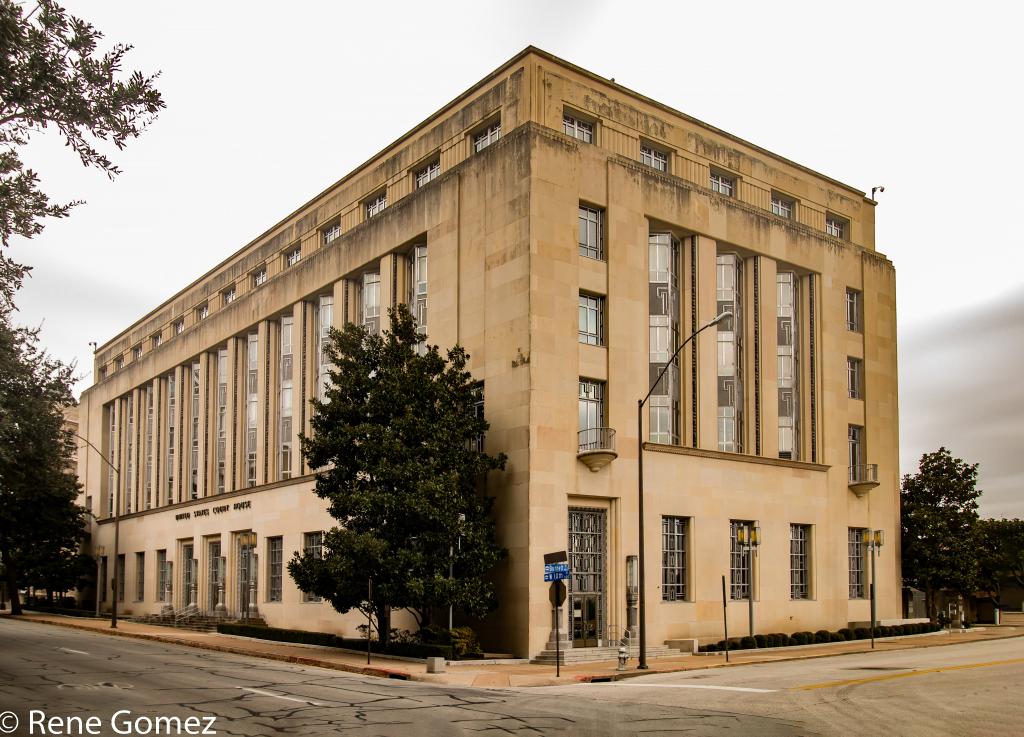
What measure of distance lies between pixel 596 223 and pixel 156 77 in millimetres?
25233

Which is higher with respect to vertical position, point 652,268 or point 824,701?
point 652,268

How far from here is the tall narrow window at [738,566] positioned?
137ft

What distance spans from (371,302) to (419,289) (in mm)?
4400

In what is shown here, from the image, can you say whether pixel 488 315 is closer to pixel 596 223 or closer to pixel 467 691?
pixel 596 223

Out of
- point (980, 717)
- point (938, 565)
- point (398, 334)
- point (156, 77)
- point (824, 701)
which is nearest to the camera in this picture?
point (156, 77)

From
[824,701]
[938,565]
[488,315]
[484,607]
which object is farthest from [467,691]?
[938,565]

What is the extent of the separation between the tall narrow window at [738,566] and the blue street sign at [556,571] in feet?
47.1

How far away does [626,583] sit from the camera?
37.2 m

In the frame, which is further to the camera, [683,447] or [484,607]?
[683,447]

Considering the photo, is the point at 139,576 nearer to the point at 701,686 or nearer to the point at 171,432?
the point at 171,432

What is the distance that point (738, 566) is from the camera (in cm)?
4234

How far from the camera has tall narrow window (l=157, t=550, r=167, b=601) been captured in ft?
216

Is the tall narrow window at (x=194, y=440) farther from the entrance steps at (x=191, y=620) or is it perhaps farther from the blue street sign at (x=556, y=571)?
the blue street sign at (x=556, y=571)

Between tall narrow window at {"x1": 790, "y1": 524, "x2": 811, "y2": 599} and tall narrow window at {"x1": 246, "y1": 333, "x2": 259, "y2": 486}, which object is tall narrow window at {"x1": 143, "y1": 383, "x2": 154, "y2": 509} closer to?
tall narrow window at {"x1": 246, "y1": 333, "x2": 259, "y2": 486}
